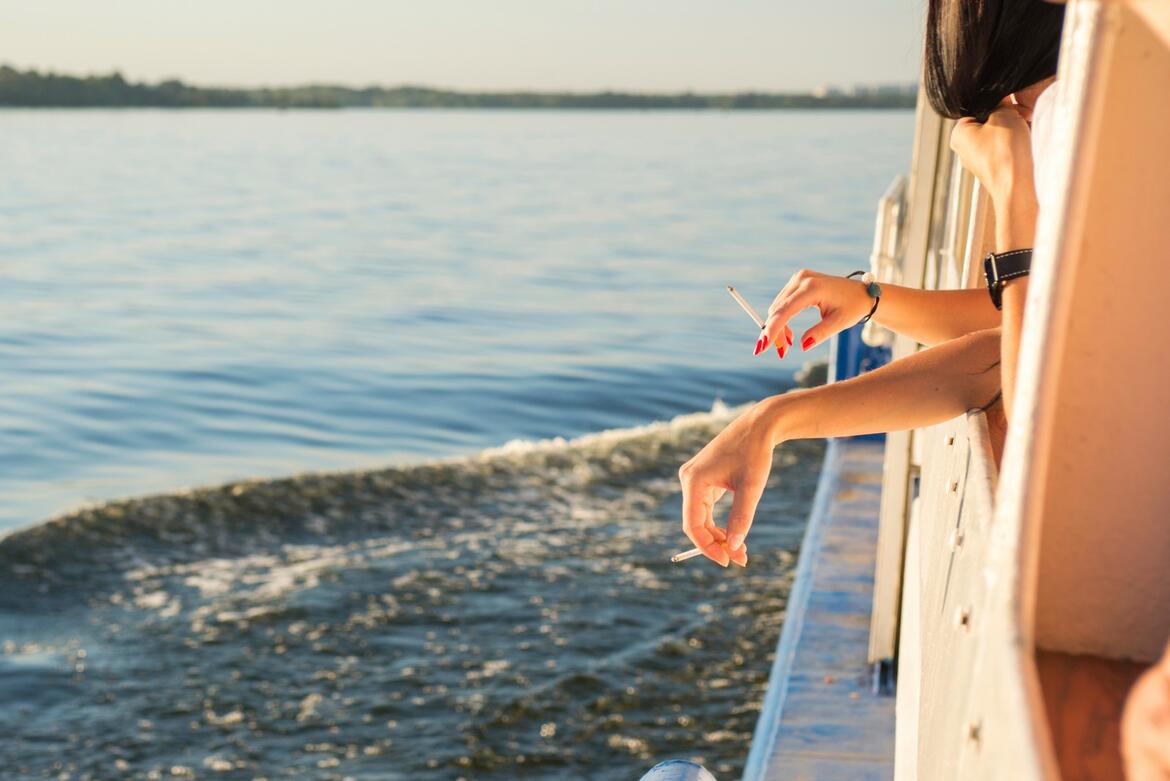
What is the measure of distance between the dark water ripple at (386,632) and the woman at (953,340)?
14.1 ft

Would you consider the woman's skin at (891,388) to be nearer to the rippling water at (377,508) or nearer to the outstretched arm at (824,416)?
the outstretched arm at (824,416)

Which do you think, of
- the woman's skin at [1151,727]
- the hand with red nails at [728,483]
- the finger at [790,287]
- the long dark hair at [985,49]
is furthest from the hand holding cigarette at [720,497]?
the woman's skin at [1151,727]

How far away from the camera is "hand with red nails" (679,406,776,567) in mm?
1459

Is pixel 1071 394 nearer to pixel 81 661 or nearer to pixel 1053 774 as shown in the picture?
pixel 1053 774

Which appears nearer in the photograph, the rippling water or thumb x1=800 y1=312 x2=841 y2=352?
thumb x1=800 y1=312 x2=841 y2=352

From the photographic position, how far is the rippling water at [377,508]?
6160mm

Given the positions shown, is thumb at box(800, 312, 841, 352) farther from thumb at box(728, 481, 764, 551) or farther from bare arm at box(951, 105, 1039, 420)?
thumb at box(728, 481, 764, 551)

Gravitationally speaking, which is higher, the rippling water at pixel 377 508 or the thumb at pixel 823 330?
the thumb at pixel 823 330

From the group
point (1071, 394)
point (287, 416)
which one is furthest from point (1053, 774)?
point (287, 416)

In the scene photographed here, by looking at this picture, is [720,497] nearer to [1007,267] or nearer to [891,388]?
[891,388]

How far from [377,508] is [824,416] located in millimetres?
8493

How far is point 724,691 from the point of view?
638 centimetres

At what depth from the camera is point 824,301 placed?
1.89 m

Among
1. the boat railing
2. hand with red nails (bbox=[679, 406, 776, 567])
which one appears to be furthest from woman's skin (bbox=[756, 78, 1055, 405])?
the boat railing
